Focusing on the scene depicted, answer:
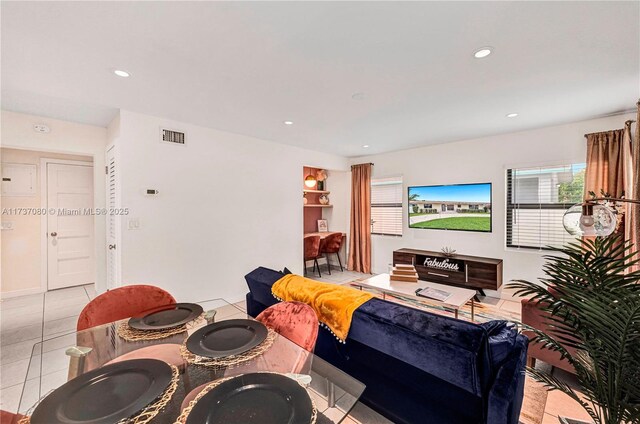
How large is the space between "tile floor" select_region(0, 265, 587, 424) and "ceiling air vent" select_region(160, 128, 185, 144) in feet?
7.68

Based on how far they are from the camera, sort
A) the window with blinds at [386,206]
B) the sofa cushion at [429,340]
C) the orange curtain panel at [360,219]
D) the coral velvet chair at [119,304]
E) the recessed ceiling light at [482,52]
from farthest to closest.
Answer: the orange curtain panel at [360,219] → the window with blinds at [386,206] → the recessed ceiling light at [482,52] → the coral velvet chair at [119,304] → the sofa cushion at [429,340]

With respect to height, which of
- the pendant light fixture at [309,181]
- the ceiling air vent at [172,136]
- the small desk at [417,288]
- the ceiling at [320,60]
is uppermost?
the ceiling at [320,60]

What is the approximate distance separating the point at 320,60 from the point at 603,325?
208cm

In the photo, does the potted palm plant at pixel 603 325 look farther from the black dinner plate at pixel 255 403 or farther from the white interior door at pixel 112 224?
the white interior door at pixel 112 224

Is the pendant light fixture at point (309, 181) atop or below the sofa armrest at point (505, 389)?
atop

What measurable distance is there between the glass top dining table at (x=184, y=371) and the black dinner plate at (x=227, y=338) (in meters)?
0.08

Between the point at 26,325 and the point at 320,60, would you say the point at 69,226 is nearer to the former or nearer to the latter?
the point at 26,325

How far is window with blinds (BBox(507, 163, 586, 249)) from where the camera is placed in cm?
351

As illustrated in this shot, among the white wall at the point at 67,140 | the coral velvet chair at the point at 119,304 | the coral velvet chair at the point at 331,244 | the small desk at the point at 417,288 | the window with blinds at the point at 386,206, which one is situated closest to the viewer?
the coral velvet chair at the point at 119,304

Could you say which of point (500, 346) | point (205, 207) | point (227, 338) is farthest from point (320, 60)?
point (205, 207)

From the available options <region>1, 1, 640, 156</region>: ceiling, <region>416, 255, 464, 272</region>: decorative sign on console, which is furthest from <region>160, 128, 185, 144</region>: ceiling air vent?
<region>416, 255, 464, 272</region>: decorative sign on console

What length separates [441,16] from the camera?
5.02ft

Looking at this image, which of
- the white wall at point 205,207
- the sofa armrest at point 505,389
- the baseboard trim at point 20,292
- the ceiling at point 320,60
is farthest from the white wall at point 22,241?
the sofa armrest at point 505,389

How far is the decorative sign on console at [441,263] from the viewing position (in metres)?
4.05
